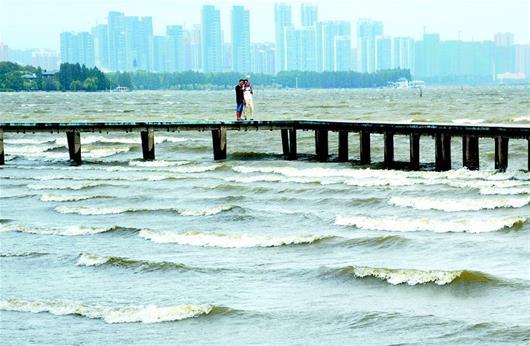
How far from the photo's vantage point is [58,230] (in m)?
24.2

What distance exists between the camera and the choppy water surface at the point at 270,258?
50.3ft

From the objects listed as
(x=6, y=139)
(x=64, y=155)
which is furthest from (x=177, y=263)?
(x=6, y=139)

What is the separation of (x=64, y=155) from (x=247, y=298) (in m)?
33.0

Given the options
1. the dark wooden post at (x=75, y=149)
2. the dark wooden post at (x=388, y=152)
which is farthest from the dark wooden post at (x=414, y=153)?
the dark wooden post at (x=75, y=149)

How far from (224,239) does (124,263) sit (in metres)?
2.86

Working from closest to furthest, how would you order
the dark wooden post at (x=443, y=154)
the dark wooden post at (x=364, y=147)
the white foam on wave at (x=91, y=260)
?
the white foam on wave at (x=91, y=260) < the dark wooden post at (x=443, y=154) < the dark wooden post at (x=364, y=147)

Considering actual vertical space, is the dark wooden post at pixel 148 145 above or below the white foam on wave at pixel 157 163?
above

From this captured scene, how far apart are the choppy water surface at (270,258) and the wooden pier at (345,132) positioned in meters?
0.97

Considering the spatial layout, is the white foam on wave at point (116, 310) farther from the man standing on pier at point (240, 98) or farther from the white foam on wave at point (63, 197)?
the man standing on pier at point (240, 98)

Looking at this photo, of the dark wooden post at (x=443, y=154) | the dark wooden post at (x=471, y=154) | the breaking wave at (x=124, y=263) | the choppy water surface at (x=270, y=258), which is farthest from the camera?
the dark wooden post at (x=443, y=154)

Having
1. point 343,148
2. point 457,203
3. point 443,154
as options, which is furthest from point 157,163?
point 457,203

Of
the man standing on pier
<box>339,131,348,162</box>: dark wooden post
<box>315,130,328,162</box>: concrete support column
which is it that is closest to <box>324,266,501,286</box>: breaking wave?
<box>339,131,348,162</box>: dark wooden post

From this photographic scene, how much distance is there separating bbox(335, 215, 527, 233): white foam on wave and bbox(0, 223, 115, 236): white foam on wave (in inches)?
194

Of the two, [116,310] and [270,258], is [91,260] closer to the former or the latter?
[270,258]
